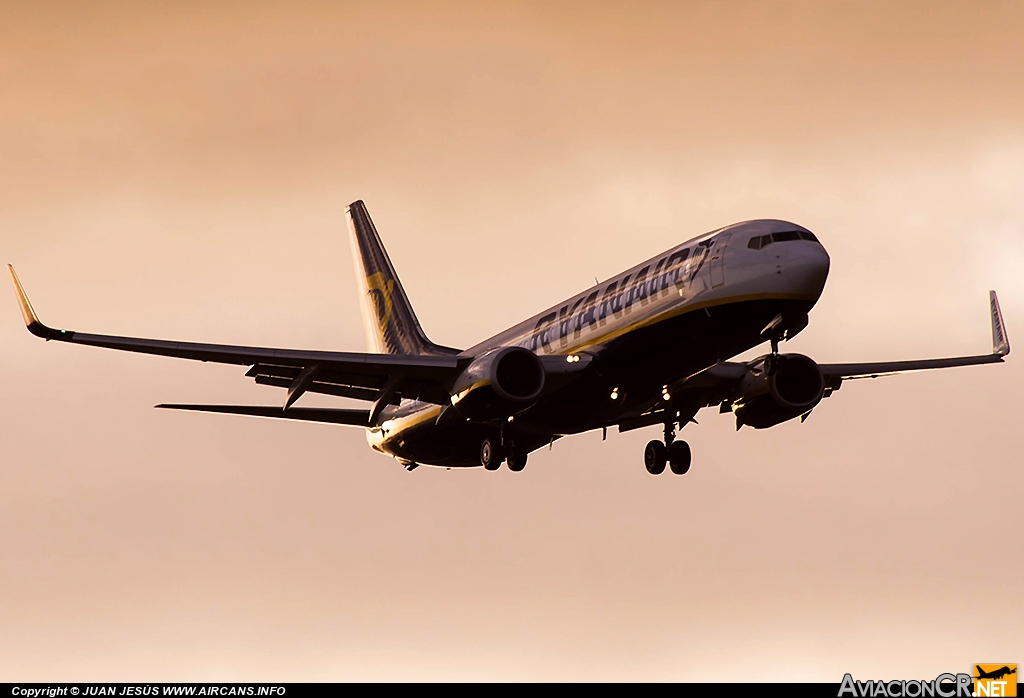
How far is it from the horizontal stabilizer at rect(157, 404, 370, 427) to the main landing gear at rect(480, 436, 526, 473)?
→ 21.4 ft

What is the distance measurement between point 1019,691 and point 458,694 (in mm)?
19431

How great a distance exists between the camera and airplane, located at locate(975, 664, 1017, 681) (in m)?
46.5

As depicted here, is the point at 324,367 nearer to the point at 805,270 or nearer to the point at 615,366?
the point at 615,366

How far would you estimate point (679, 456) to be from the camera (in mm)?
45938

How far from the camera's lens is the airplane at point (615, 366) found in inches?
1444

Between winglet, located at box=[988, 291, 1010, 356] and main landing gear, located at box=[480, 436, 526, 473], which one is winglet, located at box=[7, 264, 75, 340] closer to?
main landing gear, located at box=[480, 436, 526, 473]

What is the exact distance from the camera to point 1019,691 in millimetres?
46188

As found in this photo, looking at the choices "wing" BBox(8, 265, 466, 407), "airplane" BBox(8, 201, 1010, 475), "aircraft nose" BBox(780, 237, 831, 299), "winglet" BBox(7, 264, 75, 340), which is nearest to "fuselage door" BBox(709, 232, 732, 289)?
"airplane" BBox(8, 201, 1010, 475)

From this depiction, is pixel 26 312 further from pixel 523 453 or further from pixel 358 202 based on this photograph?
pixel 358 202

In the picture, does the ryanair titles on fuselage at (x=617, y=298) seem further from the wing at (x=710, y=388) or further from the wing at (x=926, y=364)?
the wing at (x=926, y=364)

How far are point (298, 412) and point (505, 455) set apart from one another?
8.30m

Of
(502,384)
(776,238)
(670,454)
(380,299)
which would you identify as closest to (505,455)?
(502,384)

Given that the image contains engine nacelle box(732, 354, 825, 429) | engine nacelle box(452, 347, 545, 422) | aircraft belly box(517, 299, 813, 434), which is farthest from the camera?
engine nacelle box(732, 354, 825, 429)

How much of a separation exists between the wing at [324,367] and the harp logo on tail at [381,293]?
559 inches
